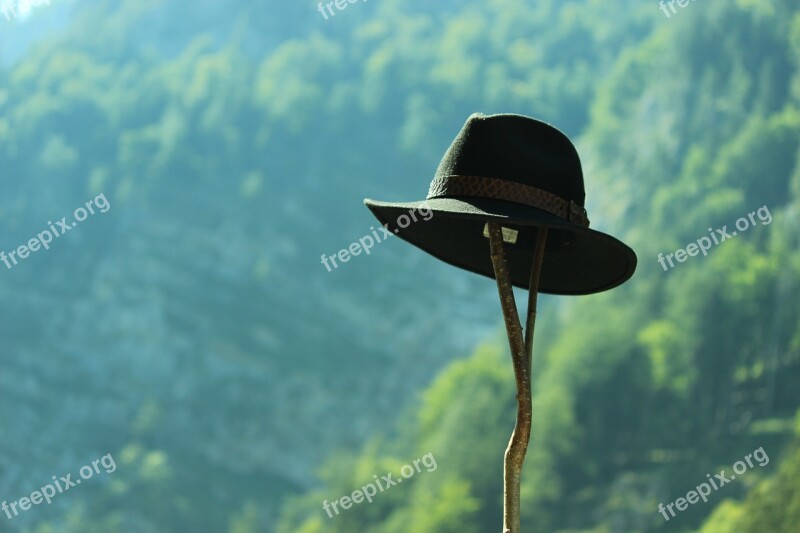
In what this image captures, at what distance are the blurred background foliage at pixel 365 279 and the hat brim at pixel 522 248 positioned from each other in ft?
80.5

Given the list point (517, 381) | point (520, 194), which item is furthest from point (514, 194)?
point (517, 381)

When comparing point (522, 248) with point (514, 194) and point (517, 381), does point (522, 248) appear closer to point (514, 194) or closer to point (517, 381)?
point (514, 194)

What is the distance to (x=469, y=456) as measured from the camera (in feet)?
112

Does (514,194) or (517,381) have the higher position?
(514,194)

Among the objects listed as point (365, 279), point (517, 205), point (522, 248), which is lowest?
point (517, 205)

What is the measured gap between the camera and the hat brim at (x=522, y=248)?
6.67 ft

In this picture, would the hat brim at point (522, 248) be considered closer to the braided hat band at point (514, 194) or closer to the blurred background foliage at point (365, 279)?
the braided hat band at point (514, 194)

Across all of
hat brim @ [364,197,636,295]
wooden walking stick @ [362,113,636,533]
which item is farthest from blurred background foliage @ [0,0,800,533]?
wooden walking stick @ [362,113,636,533]

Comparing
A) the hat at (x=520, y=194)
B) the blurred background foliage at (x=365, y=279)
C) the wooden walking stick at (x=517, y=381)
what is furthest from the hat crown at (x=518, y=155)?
the blurred background foliage at (x=365, y=279)

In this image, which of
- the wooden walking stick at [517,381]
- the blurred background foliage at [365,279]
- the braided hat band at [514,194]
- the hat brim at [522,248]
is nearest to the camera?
the wooden walking stick at [517,381]

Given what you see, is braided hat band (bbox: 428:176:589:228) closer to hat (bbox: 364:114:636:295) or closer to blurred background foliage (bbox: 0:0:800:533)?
hat (bbox: 364:114:636:295)

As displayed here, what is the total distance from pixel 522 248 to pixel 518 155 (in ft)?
1.13

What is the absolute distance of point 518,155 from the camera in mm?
1966

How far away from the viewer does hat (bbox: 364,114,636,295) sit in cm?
189
